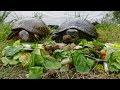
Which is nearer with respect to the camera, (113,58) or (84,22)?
(113,58)

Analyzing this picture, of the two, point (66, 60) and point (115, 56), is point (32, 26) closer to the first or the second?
point (66, 60)

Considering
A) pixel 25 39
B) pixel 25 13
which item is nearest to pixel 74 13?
pixel 25 13

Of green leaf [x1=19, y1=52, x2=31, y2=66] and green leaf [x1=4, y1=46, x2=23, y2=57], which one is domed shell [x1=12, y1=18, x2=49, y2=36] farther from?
green leaf [x1=19, y1=52, x2=31, y2=66]

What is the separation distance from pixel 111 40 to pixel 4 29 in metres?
1.40

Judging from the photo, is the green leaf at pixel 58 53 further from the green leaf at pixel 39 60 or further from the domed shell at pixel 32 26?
the domed shell at pixel 32 26

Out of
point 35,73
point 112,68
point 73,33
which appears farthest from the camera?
point 73,33

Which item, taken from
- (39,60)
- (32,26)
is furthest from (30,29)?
(39,60)

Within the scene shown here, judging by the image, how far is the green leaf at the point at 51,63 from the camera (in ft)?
8.48

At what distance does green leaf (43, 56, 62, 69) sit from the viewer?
258cm

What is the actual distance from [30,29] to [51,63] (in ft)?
4.73

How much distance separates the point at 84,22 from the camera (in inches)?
160

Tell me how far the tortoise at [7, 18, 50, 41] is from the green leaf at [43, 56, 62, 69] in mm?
1204

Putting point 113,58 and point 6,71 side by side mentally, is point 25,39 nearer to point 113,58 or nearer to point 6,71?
point 6,71

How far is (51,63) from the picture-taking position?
2.63m
